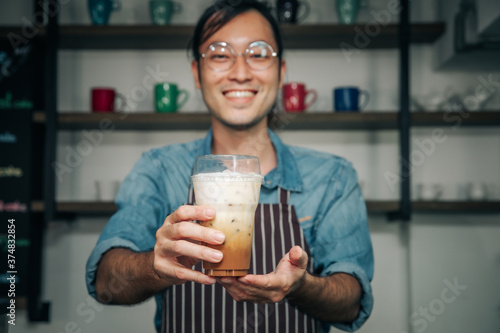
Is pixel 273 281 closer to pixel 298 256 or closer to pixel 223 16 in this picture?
pixel 298 256

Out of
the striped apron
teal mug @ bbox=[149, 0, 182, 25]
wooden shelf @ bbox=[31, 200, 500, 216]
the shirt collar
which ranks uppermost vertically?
teal mug @ bbox=[149, 0, 182, 25]

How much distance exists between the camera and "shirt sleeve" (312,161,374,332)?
1.43 m

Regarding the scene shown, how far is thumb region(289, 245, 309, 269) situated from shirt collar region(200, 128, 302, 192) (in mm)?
683

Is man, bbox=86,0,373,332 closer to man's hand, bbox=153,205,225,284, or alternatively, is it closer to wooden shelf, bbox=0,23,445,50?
man's hand, bbox=153,205,225,284

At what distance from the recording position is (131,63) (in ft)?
10.1

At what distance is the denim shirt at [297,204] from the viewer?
1424 millimetres

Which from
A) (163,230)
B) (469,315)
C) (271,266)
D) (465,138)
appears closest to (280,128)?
(465,138)

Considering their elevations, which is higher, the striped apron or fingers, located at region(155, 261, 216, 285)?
fingers, located at region(155, 261, 216, 285)

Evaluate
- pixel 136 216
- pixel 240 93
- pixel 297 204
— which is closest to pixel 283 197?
pixel 297 204

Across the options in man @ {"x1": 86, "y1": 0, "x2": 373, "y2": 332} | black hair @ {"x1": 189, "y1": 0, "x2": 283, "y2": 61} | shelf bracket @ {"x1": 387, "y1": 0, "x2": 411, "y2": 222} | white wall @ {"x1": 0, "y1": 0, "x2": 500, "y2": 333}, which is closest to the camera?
man @ {"x1": 86, "y1": 0, "x2": 373, "y2": 332}

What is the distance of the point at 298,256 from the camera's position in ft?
3.06

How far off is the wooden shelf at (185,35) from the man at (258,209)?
1009 mm

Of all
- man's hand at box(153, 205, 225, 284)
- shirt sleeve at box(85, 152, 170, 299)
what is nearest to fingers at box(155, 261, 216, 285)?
man's hand at box(153, 205, 225, 284)

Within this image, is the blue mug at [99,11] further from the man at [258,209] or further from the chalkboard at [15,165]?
the man at [258,209]
